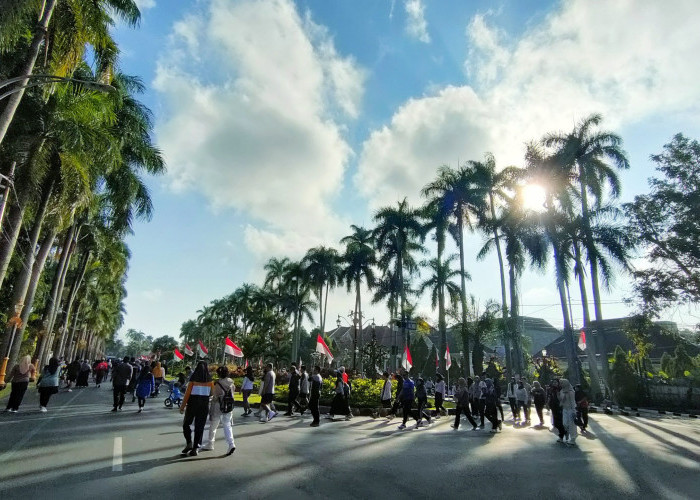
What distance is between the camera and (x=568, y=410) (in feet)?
39.3

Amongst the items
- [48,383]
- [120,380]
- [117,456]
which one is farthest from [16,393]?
[117,456]

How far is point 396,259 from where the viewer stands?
42.5m

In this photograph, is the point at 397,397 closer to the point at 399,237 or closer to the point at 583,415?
the point at 583,415

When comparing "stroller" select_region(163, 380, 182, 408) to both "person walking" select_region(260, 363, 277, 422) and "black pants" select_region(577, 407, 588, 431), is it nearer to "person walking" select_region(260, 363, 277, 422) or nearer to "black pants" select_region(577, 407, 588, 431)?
"person walking" select_region(260, 363, 277, 422)

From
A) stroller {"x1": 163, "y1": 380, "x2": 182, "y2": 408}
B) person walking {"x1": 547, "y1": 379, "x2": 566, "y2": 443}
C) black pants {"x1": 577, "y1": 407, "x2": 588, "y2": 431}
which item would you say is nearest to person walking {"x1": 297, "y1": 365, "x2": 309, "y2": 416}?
stroller {"x1": 163, "y1": 380, "x2": 182, "y2": 408}

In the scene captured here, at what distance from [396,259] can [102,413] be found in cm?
3156

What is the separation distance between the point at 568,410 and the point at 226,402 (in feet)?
30.3

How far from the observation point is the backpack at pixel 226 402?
28.2ft

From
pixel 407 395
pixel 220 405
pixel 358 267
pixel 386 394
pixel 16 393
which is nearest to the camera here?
pixel 220 405

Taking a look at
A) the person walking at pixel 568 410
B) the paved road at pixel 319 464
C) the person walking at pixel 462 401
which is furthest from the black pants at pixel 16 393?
the person walking at pixel 568 410

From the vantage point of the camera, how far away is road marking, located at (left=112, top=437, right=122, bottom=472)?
6645 mm

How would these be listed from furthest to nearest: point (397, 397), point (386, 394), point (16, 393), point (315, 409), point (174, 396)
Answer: point (386, 394)
point (174, 396)
point (397, 397)
point (315, 409)
point (16, 393)

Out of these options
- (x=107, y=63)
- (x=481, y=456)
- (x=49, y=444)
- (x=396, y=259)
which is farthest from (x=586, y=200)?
(x=49, y=444)

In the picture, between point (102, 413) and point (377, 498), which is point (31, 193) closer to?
point (102, 413)
